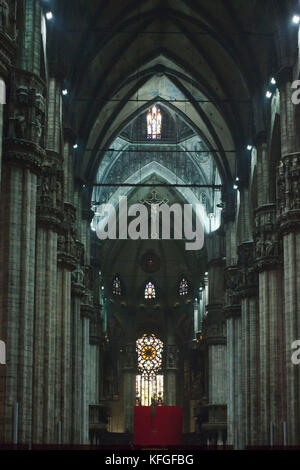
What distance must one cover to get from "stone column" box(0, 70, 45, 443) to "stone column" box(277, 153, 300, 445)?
999cm

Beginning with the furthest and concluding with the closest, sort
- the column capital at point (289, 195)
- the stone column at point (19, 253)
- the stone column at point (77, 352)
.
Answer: the stone column at point (77, 352) < the column capital at point (289, 195) < the stone column at point (19, 253)

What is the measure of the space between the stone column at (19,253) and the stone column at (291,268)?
9988mm

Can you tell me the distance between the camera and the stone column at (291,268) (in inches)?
1293

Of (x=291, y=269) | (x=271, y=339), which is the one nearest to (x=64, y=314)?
(x=271, y=339)

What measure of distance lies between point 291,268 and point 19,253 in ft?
36.7

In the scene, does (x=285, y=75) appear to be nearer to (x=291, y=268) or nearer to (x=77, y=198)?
(x=291, y=268)

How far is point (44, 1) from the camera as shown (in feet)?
111

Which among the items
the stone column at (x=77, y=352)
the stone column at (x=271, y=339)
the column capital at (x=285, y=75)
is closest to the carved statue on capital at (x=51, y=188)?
the column capital at (x=285, y=75)

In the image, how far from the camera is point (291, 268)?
33750 mm

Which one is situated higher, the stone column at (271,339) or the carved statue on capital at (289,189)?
the carved statue on capital at (289,189)

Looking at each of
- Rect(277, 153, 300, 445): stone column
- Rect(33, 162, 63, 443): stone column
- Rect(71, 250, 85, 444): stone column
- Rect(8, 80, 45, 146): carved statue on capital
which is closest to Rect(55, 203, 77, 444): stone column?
Rect(33, 162, 63, 443): stone column

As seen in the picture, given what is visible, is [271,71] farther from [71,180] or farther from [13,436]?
[13,436]

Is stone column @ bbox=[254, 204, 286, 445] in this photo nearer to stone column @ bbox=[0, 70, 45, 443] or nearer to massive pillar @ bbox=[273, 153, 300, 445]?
massive pillar @ bbox=[273, 153, 300, 445]

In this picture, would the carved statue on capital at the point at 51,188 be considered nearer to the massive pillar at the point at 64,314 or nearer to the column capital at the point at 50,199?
the column capital at the point at 50,199
